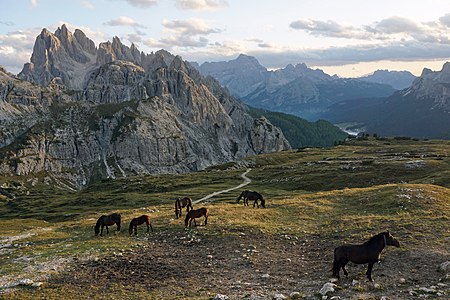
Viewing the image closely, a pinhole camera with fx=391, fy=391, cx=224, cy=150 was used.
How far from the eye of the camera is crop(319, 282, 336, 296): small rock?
70.6ft

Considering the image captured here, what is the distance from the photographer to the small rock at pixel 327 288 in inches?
847

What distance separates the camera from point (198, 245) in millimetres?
32812

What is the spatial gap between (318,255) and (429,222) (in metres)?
12.9

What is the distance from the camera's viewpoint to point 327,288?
21.8m

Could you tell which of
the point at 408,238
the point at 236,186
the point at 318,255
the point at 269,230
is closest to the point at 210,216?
the point at 269,230

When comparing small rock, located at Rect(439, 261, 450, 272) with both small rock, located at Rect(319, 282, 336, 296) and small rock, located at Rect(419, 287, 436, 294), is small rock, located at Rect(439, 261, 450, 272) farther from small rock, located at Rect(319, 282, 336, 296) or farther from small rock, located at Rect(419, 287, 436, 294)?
small rock, located at Rect(319, 282, 336, 296)

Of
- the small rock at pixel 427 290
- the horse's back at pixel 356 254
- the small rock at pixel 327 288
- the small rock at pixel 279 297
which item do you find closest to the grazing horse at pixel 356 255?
the horse's back at pixel 356 254

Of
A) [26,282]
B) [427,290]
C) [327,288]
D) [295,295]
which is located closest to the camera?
[427,290]

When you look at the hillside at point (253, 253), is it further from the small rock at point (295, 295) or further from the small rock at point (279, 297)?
the small rock at point (279, 297)

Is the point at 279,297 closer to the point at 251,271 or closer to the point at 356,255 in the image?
the point at 251,271

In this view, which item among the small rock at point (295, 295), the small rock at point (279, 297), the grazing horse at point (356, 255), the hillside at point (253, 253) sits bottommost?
the hillside at point (253, 253)

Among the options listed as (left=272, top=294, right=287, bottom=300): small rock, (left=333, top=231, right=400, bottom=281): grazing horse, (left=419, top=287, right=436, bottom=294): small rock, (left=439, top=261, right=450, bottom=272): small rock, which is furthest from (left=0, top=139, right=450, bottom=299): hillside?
(left=333, top=231, right=400, bottom=281): grazing horse

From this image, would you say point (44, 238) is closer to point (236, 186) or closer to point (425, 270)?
point (425, 270)

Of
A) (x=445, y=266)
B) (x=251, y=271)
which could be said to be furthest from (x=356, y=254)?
(x=251, y=271)
